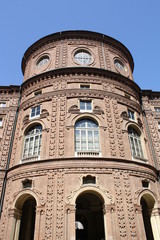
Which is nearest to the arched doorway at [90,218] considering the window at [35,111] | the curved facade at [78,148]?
the curved facade at [78,148]

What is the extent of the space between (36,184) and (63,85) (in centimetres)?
880

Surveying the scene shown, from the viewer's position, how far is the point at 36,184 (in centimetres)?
1459

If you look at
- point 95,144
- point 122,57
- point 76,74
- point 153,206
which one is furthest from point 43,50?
point 153,206

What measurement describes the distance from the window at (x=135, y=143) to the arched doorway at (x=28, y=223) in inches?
355

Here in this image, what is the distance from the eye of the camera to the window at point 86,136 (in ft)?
52.0

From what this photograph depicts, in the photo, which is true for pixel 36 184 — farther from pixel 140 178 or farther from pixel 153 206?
pixel 153 206

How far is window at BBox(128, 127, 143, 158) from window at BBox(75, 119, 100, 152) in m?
3.22

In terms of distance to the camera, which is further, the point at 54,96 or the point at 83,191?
the point at 54,96

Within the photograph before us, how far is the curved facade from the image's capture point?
1368 cm

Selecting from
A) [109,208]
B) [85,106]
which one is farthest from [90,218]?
[85,106]

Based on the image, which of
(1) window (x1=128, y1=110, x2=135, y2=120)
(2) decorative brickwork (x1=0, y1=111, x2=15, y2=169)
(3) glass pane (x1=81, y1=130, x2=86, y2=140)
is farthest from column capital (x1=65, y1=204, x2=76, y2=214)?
(1) window (x1=128, y1=110, x2=135, y2=120)

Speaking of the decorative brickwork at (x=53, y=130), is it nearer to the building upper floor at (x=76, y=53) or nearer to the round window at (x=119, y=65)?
the building upper floor at (x=76, y=53)

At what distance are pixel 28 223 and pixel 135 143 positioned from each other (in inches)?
428

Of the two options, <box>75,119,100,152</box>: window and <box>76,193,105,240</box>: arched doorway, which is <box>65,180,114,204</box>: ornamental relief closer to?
<box>75,119,100,152</box>: window
